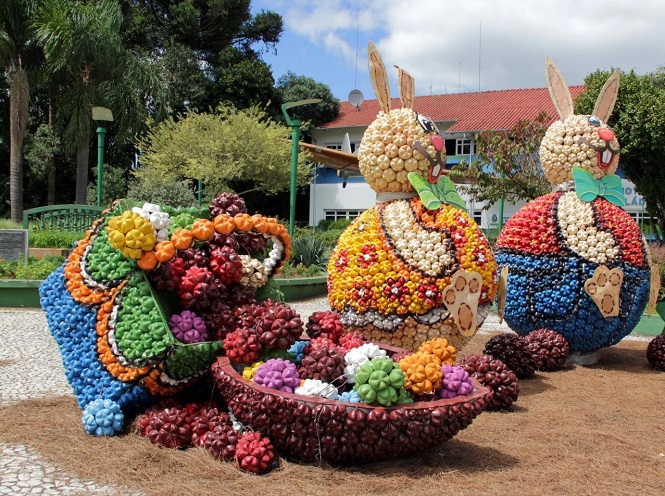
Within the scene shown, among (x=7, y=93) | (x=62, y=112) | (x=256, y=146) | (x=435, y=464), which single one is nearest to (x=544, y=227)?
(x=435, y=464)

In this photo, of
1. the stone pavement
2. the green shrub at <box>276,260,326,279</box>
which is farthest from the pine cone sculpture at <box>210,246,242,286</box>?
the green shrub at <box>276,260,326,279</box>

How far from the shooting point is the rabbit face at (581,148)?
714 centimetres

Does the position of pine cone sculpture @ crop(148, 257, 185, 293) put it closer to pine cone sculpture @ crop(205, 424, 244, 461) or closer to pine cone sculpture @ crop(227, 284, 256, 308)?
pine cone sculpture @ crop(227, 284, 256, 308)

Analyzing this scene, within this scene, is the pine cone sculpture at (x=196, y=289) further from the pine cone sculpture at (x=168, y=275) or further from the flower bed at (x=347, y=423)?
the flower bed at (x=347, y=423)

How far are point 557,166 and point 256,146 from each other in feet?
57.4

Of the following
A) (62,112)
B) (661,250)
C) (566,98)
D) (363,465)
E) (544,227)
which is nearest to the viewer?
(363,465)

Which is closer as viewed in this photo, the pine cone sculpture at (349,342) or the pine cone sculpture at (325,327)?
the pine cone sculpture at (349,342)

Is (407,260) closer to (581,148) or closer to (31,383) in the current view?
(581,148)

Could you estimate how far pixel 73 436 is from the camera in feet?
13.4

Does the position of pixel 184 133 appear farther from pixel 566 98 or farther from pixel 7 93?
pixel 566 98

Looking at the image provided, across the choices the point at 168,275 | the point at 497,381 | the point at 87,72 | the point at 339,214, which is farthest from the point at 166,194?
the point at 168,275

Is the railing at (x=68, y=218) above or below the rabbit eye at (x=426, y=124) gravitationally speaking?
below

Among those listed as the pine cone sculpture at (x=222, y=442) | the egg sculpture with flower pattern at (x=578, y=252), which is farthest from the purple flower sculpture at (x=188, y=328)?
the egg sculpture with flower pattern at (x=578, y=252)

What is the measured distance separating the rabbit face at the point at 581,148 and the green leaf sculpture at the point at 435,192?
5.97ft
